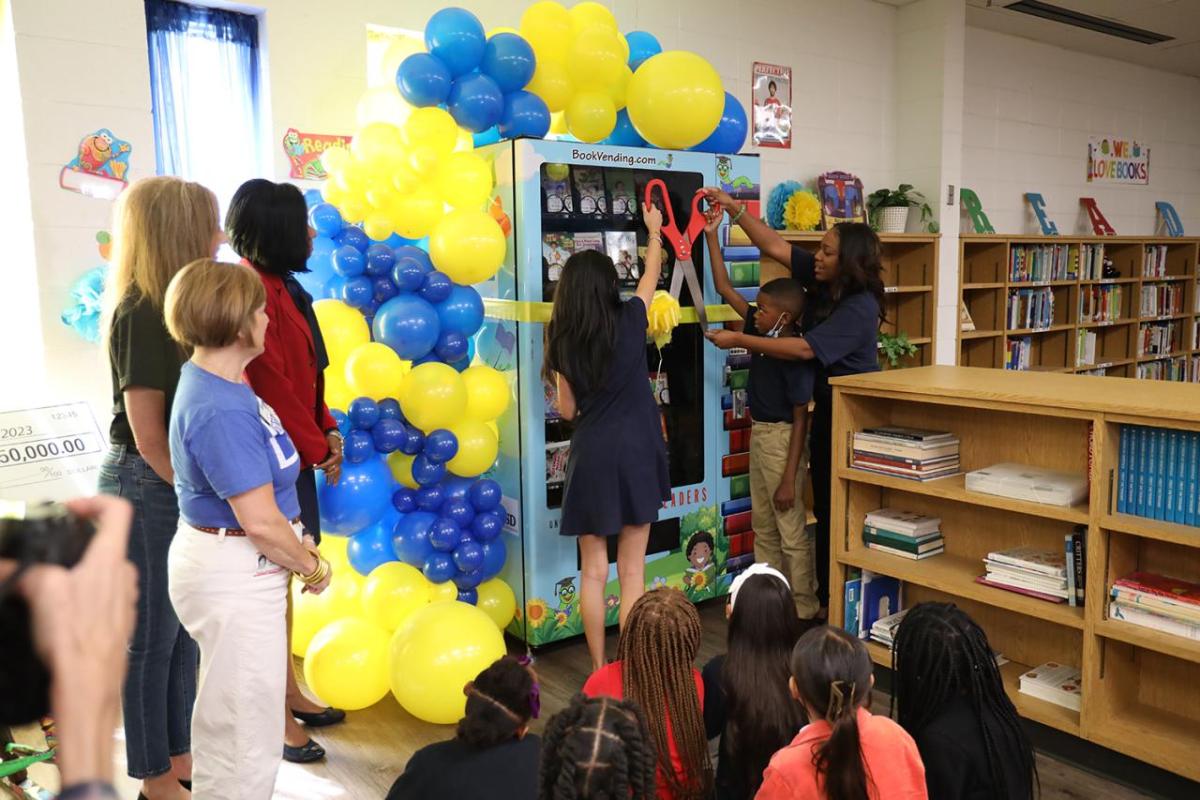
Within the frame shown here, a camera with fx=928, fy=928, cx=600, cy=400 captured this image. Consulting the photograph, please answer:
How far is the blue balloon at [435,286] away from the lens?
298 centimetres

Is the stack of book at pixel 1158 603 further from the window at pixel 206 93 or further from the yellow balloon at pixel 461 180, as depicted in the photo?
the window at pixel 206 93

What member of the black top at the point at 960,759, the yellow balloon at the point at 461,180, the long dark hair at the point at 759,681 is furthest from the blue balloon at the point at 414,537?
the black top at the point at 960,759

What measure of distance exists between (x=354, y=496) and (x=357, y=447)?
161 millimetres

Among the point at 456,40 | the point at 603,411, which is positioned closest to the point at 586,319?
the point at 603,411

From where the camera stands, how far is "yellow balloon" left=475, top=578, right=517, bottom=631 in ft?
10.5

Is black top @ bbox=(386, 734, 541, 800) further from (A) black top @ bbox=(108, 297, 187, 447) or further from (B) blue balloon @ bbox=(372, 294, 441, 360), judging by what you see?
(B) blue balloon @ bbox=(372, 294, 441, 360)

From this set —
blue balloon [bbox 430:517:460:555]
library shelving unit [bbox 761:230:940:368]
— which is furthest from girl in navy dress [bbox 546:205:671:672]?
library shelving unit [bbox 761:230:940:368]

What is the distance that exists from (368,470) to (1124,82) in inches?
291

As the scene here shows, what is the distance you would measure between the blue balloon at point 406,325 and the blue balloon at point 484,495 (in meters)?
0.49

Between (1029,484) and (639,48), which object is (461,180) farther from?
(1029,484)

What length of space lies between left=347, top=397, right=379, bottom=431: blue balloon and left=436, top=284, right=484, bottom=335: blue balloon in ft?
1.13

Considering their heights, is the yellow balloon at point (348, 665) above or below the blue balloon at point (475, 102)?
below

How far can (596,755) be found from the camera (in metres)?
1.27

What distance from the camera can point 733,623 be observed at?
1909 mm
